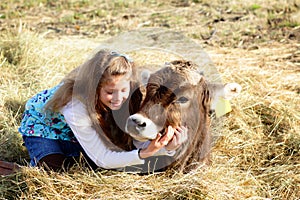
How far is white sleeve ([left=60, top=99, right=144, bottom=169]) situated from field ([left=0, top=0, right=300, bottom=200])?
0.39 ft

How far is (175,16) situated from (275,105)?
12.0ft

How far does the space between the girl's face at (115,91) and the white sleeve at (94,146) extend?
0.17 meters

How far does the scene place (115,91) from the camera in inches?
122

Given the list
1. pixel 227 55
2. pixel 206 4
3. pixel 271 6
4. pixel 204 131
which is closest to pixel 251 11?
pixel 271 6

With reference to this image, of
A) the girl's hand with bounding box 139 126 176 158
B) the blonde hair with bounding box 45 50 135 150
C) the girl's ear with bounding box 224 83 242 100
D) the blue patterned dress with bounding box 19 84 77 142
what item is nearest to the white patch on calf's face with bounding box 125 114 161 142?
the girl's hand with bounding box 139 126 176 158

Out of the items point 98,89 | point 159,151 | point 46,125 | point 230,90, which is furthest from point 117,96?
point 230,90

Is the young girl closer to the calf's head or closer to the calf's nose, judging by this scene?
the calf's head

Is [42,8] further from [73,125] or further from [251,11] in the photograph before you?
[73,125]

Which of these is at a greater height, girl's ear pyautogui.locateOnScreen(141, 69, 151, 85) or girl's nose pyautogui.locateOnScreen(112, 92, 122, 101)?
girl's ear pyautogui.locateOnScreen(141, 69, 151, 85)

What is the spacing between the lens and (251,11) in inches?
299

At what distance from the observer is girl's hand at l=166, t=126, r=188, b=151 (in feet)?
10.2

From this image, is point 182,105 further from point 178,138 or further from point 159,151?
point 159,151

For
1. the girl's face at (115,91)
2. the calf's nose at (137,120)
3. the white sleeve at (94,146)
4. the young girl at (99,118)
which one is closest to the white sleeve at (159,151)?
the young girl at (99,118)

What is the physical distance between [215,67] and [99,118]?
203cm
